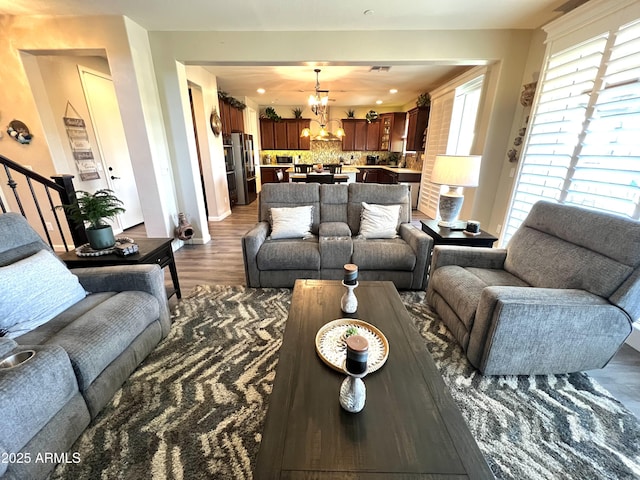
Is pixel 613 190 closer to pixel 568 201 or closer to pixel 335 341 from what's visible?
pixel 568 201

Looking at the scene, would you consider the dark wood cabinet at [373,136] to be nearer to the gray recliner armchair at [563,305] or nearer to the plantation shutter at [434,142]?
the plantation shutter at [434,142]

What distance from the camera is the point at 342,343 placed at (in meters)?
1.29

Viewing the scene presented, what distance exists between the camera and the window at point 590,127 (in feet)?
6.21

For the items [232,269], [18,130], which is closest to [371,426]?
[232,269]

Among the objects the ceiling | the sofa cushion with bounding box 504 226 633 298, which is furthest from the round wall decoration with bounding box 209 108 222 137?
the sofa cushion with bounding box 504 226 633 298

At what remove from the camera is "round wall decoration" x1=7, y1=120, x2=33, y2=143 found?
3.09 meters

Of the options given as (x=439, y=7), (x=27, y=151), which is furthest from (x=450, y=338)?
(x=27, y=151)

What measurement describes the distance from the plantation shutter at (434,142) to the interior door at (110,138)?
559cm

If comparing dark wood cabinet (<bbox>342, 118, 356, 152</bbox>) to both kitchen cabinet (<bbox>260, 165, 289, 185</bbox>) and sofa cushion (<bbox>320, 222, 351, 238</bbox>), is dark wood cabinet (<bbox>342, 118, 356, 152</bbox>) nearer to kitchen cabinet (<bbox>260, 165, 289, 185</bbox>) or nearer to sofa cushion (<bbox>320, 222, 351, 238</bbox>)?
kitchen cabinet (<bbox>260, 165, 289, 185</bbox>)

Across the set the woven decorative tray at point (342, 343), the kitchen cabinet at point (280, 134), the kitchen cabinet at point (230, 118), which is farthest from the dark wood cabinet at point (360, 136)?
the woven decorative tray at point (342, 343)

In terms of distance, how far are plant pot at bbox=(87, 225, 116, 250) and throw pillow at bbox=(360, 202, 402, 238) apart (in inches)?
88.7

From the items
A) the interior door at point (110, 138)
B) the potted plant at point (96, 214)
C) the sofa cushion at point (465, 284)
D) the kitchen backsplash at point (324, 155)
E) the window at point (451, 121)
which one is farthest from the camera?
the kitchen backsplash at point (324, 155)

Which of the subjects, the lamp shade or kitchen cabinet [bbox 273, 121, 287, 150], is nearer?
the lamp shade

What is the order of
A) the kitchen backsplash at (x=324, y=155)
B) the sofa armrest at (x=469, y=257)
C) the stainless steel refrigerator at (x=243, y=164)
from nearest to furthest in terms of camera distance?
1. the sofa armrest at (x=469, y=257)
2. the stainless steel refrigerator at (x=243, y=164)
3. the kitchen backsplash at (x=324, y=155)
